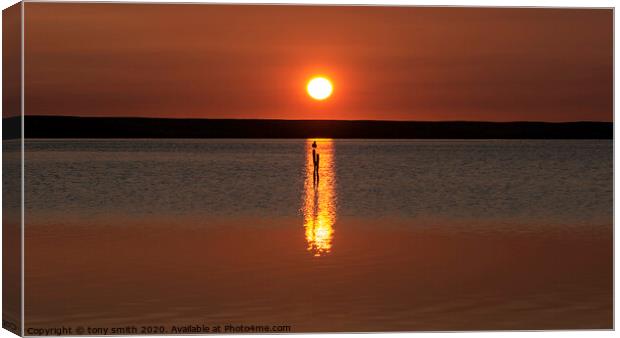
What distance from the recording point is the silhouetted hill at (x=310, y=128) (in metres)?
14.4

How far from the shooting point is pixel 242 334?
11117 millimetres

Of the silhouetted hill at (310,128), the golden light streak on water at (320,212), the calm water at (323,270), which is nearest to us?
the calm water at (323,270)

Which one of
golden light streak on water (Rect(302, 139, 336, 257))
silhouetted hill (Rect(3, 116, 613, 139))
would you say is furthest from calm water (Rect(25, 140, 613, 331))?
silhouetted hill (Rect(3, 116, 613, 139))

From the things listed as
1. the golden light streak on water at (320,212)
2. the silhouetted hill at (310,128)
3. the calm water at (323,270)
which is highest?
the silhouetted hill at (310,128)

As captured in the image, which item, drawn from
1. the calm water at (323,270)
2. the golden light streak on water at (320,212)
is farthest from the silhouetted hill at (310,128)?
the golden light streak on water at (320,212)

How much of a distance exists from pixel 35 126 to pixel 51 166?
30.5 metres

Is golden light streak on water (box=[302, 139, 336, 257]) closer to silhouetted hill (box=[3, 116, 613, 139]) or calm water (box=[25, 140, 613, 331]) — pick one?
calm water (box=[25, 140, 613, 331])

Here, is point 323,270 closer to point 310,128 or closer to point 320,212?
point 310,128

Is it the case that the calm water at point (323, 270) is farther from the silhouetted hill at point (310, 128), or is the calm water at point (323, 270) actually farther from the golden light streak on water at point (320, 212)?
the silhouetted hill at point (310, 128)

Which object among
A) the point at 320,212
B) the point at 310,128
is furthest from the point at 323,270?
the point at 320,212

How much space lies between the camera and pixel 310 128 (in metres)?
15.0

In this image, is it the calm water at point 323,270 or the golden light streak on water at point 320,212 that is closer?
the calm water at point 323,270

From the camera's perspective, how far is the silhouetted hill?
1440 centimetres

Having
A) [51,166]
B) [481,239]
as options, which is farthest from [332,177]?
[481,239]
